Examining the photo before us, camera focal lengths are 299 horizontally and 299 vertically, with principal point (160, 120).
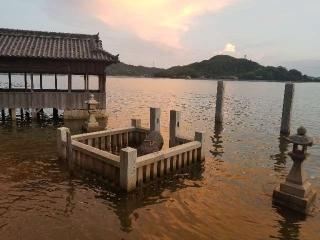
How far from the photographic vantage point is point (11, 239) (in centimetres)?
820

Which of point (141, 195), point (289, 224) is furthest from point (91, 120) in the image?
point (289, 224)

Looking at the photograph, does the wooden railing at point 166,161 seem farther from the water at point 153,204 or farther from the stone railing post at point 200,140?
the water at point 153,204

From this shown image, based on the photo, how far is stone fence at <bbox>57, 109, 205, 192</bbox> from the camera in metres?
11.3

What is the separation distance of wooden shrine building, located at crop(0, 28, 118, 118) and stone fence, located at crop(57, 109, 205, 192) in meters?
10.0

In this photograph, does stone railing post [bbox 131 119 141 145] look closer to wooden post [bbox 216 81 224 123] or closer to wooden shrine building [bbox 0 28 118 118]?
wooden shrine building [bbox 0 28 118 118]

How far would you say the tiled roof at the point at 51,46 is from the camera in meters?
24.6

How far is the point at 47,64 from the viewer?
25.2 metres

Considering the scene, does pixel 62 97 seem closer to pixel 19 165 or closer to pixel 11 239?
pixel 19 165

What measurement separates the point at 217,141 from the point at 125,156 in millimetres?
12581

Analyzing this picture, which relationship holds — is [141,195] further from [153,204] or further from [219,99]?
[219,99]

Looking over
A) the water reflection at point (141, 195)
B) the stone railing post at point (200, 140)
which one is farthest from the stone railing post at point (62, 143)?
the stone railing post at point (200, 140)

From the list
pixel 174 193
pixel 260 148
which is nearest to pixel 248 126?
pixel 260 148

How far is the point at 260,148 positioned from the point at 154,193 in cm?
1161

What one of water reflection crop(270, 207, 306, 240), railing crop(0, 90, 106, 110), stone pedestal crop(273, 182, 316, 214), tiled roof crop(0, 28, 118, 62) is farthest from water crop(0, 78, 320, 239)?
tiled roof crop(0, 28, 118, 62)
